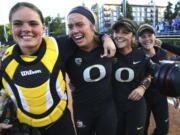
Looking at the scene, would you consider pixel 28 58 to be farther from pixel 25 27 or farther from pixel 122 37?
pixel 122 37

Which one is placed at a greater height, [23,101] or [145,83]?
[23,101]

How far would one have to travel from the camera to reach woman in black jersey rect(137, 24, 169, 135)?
10.4ft

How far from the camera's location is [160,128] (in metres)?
3.31

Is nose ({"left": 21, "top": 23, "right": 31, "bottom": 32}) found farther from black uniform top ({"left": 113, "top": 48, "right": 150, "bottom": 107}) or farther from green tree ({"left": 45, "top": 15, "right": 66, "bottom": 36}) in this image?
green tree ({"left": 45, "top": 15, "right": 66, "bottom": 36})

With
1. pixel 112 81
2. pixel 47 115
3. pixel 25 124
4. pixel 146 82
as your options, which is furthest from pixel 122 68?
pixel 25 124

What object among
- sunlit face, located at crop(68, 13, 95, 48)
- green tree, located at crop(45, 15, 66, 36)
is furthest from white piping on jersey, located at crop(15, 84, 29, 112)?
green tree, located at crop(45, 15, 66, 36)

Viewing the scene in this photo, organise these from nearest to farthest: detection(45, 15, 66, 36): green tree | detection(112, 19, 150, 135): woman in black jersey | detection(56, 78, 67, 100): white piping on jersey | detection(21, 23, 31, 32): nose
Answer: detection(21, 23, 31, 32): nose < detection(56, 78, 67, 100): white piping on jersey < detection(112, 19, 150, 135): woman in black jersey < detection(45, 15, 66, 36): green tree

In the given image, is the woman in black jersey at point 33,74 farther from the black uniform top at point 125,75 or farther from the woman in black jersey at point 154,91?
the woman in black jersey at point 154,91

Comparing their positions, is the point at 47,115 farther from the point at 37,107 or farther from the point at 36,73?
the point at 36,73

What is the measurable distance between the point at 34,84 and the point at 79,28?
774mm

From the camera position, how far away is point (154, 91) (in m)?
3.24

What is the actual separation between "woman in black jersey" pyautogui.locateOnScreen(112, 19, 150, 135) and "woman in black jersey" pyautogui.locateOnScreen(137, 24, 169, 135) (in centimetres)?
45

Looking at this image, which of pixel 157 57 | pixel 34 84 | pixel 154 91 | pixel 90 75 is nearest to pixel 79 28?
pixel 90 75

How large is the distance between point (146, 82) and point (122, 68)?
38cm
